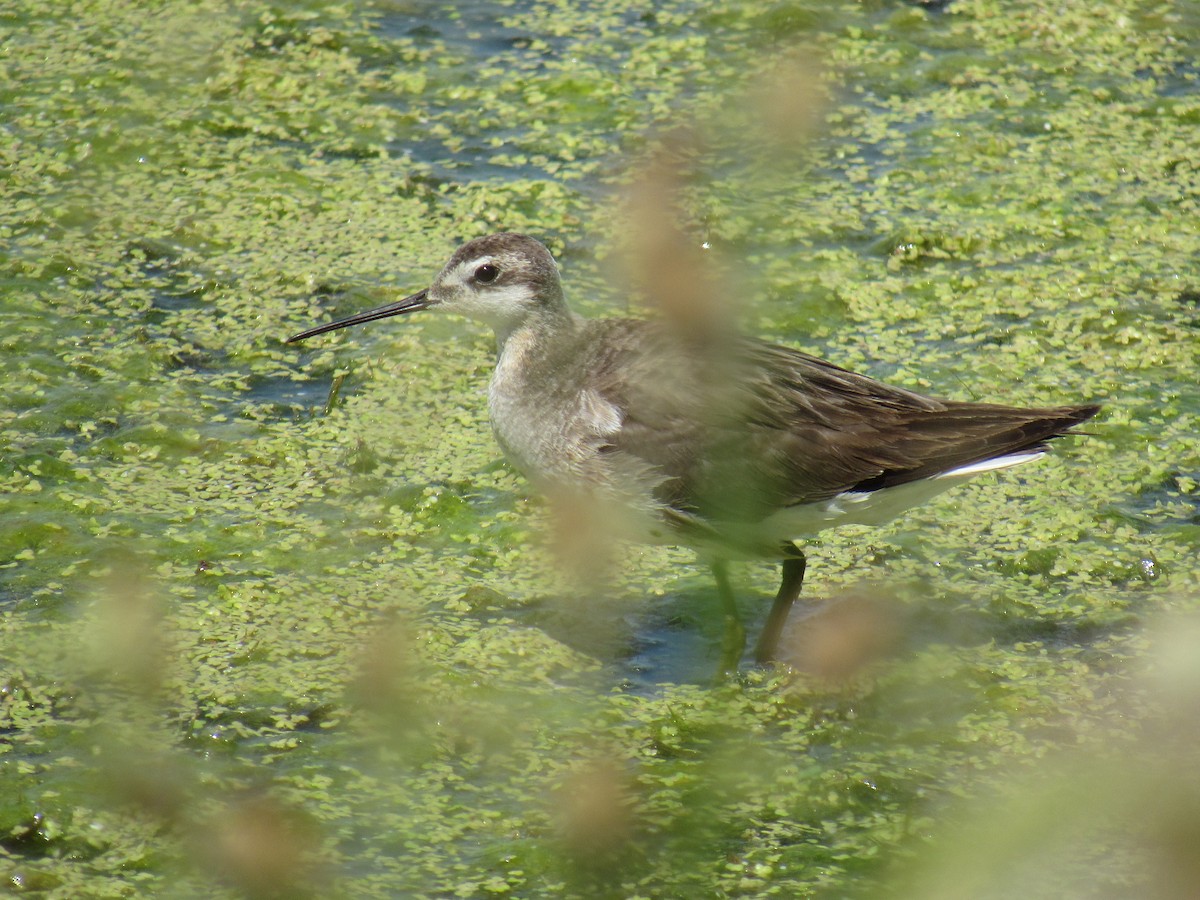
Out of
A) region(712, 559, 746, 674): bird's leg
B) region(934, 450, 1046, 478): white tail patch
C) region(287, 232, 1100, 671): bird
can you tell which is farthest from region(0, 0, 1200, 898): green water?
region(934, 450, 1046, 478): white tail patch

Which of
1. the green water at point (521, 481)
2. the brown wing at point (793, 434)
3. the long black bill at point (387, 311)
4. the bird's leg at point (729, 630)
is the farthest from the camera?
the long black bill at point (387, 311)

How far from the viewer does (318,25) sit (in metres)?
8.02

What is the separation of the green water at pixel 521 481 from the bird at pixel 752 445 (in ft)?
1.33

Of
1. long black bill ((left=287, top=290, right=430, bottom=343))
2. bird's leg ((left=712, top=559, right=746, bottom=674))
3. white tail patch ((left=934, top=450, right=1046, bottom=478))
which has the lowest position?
bird's leg ((left=712, top=559, right=746, bottom=674))

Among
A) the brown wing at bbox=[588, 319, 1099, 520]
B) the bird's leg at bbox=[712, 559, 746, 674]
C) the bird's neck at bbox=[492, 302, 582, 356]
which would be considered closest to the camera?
the brown wing at bbox=[588, 319, 1099, 520]

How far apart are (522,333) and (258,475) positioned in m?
1.21

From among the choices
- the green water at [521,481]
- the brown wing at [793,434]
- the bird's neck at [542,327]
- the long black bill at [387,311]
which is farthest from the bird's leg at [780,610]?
the long black bill at [387,311]

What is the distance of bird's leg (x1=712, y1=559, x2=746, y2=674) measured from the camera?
481cm

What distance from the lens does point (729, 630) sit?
4895mm

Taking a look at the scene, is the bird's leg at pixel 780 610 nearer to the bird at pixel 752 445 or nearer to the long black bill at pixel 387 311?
the bird at pixel 752 445

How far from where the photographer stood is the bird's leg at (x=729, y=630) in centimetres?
481

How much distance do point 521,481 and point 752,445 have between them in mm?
1393

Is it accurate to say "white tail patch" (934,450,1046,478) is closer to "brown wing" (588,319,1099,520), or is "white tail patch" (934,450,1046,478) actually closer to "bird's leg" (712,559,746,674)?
"brown wing" (588,319,1099,520)

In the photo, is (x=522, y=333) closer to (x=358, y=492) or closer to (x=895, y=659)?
(x=358, y=492)
